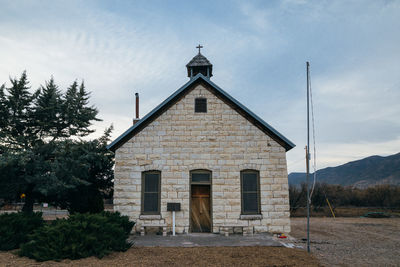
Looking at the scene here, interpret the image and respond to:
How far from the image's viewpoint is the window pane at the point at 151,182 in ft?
43.3

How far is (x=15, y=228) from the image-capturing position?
32.4 feet

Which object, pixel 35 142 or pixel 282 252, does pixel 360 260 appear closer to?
pixel 282 252

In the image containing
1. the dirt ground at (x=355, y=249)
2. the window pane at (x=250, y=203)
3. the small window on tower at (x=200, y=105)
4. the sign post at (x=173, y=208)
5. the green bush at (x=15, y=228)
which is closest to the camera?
the dirt ground at (x=355, y=249)

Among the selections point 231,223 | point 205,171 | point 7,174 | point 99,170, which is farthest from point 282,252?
point 7,174

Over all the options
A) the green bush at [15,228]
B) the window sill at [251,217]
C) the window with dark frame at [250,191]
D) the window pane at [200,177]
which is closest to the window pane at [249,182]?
the window with dark frame at [250,191]

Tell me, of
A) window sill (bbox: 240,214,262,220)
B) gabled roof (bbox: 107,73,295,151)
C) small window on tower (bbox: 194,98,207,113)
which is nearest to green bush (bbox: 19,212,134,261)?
gabled roof (bbox: 107,73,295,151)

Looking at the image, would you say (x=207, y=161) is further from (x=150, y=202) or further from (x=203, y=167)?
(x=150, y=202)

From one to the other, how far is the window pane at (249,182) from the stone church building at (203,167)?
0.04m

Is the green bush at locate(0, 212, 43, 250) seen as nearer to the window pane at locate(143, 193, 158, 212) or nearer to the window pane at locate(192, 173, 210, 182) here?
the window pane at locate(143, 193, 158, 212)

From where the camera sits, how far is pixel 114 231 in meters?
9.02

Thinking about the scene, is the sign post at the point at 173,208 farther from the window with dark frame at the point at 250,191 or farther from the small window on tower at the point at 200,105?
the small window on tower at the point at 200,105

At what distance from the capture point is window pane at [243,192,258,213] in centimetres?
1301

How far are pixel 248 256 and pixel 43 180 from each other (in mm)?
11670

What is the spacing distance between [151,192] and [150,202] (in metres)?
0.43
